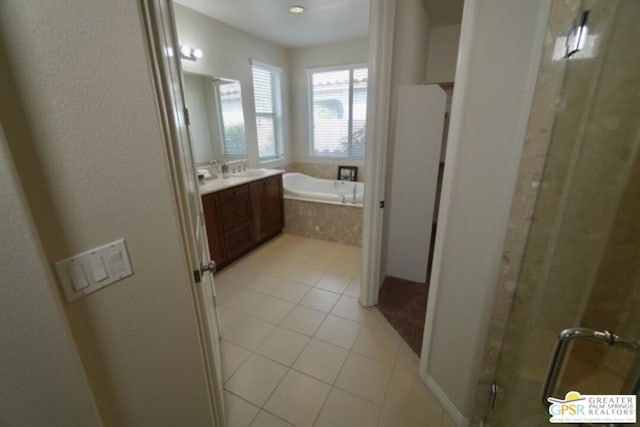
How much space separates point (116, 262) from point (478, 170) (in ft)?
4.17

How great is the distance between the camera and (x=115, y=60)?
26.3 inches

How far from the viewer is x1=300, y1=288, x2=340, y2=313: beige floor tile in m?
2.27

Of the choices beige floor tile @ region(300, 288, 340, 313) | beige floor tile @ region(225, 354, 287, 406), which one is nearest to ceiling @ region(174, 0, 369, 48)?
beige floor tile @ region(300, 288, 340, 313)

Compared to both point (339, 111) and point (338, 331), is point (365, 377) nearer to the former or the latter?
point (338, 331)

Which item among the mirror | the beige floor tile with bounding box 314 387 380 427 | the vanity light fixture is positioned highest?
the vanity light fixture

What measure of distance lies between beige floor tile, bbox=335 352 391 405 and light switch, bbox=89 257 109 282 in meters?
1.38

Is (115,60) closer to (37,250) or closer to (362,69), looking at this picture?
(37,250)

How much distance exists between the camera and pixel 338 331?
201cm

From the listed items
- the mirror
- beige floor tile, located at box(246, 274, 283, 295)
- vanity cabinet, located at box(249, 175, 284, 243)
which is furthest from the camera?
vanity cabinet, located at box(249, 175, 284, 243)

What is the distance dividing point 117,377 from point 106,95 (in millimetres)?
767

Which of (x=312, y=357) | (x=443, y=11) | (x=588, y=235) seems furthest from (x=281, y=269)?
(x=443, y=11)

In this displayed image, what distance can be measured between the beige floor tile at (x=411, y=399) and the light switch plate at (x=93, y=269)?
4.77 feet

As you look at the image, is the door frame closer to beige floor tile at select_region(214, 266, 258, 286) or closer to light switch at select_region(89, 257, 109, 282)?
beige floor tile at select_region(214, 266, 258, 286)

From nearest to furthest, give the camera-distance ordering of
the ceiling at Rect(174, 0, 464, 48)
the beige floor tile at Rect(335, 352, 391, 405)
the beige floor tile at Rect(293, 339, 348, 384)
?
the beige floor tile at Rect(335, 352, 391, 405) < the beige floor tile at Rect(293, 339, 348, 384) < the ceiling at Rect(174, 0, 464, 48)
